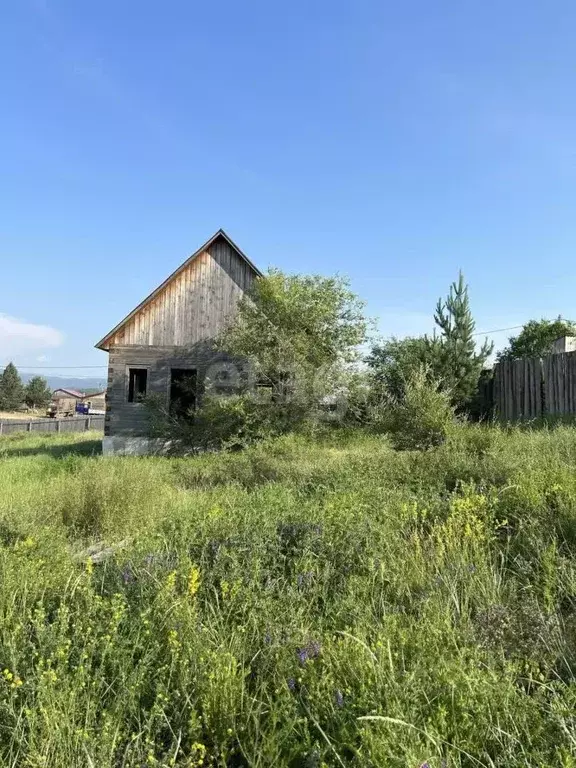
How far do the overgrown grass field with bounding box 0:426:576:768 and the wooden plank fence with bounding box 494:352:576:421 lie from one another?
6964 mm

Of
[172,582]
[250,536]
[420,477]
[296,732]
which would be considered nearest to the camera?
[296,732]

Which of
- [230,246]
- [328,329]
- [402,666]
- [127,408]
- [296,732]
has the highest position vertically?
[230,246]

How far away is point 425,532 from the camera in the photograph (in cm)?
432

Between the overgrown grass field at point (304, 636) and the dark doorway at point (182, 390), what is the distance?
11.4 m

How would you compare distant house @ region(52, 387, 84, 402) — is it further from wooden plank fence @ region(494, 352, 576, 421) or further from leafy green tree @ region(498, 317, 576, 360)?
wooden plank fence @ region(494, 352, 576, 421)

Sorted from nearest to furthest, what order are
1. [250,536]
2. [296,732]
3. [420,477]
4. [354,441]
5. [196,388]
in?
1. [296,732]
2. [250,536]
3. [420,477]
4. [354,441]
5. [196,388]

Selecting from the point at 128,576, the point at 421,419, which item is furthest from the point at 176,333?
the point at 128,576

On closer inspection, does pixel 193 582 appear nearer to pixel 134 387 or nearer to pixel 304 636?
pixel 304 636

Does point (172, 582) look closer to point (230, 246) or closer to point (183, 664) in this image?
point (183, 664)

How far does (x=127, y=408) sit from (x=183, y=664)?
1540cm

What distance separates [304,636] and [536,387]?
1177 centimetres

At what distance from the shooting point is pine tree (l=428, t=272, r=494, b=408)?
51.1 ft

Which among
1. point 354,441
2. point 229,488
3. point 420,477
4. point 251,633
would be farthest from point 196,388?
point 251,633

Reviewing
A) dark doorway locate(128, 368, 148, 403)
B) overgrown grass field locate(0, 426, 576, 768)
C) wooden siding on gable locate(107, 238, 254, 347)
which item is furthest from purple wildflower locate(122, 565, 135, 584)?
wooden siding on gable locate(107, 238, 254, 347)
